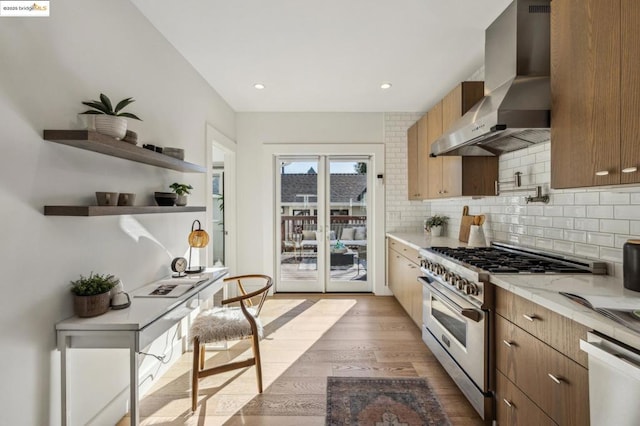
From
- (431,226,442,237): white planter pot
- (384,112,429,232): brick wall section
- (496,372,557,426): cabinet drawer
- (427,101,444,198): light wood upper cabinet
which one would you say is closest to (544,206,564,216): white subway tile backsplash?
(427,101,444,198): light wood upper cabinet

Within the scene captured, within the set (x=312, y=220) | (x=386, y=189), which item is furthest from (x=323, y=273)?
(x=386, y=189)

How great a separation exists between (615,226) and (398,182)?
293 centimetres

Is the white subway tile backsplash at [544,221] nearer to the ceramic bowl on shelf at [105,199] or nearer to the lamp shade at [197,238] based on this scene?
the lamp shade at [197,238]

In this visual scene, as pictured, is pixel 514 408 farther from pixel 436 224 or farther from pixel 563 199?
pixel 436 224

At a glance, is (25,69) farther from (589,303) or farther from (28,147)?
(589,303)

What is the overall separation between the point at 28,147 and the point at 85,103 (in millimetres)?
373

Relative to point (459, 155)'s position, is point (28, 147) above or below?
below

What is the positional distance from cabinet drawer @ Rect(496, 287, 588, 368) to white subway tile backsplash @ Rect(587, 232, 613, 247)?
26.5 inches

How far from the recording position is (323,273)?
15.6 feet

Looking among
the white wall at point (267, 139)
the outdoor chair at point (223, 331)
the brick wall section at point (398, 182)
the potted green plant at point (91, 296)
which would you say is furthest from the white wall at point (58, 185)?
the brick wall section at point (398, 182)

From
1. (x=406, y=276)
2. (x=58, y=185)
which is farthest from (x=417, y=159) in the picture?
(x=58, y=185)

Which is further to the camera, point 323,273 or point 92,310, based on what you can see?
point 323,273

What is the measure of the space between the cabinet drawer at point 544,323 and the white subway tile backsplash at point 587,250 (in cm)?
66

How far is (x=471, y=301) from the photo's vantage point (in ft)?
→ 6.40
